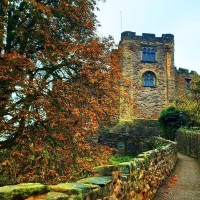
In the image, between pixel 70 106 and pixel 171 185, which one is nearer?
pixel 70 106

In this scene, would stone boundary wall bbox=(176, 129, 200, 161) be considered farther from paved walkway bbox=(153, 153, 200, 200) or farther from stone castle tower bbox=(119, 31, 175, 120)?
stone castle tower bbox=(119, 31, 175, 120)

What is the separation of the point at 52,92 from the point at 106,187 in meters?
6.47

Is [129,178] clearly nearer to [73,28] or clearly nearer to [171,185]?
[171,185]

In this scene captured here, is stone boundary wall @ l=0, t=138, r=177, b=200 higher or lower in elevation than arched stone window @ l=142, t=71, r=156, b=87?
lower

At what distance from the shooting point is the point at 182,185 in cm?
1212

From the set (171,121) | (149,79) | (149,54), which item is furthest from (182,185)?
(149,54)

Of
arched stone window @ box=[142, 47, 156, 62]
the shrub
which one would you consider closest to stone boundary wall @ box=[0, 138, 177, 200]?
the shrub

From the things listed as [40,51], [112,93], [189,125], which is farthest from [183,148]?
[40,51]

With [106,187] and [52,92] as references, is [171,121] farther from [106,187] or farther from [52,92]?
[106,187]

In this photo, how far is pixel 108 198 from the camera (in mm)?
4711

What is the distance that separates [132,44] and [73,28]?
25.3 meters

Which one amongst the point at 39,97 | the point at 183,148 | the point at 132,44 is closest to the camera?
the point at 39,97

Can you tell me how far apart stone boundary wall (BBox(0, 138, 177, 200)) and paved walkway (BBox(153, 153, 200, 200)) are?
672mm

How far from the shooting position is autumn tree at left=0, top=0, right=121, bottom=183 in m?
9.73
